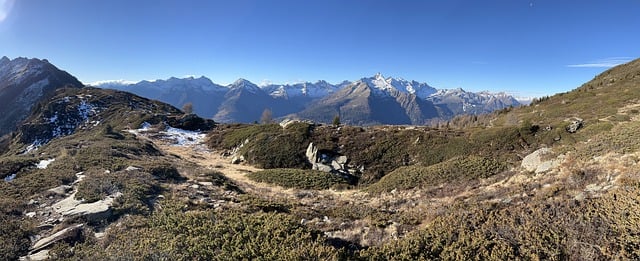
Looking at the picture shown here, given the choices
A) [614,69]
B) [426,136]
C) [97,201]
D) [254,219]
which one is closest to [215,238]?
[254,219]

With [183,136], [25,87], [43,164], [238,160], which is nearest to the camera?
[43,164]

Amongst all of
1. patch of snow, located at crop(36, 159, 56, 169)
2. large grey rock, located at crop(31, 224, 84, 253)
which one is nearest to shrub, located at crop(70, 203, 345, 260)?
large grey rock, located at crop(31, 224, 84, 253)

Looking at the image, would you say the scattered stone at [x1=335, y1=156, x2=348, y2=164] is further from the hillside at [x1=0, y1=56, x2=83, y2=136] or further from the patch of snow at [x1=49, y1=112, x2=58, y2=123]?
the hillside at [x1=0, y1=56, x2=83, y2=136]

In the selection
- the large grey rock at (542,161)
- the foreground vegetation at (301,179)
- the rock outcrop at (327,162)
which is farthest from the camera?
the rock outcrop at (327,162)

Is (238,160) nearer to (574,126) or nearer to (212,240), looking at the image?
(212,240)

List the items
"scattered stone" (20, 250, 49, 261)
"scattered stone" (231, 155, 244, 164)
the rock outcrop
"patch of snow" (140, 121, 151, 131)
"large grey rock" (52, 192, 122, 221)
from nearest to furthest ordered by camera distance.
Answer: "scattered stone" (20, 250, 49, 261), "large grey rock" (52, 192, 122, 221), the rock outcrop, "scattered stone" (231, 155, 244, 164), "patch of snow" (140, 121, 151, 131)

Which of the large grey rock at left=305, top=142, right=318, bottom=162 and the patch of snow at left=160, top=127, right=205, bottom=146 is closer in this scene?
the large grey rock at left=305, top=142, right=318, bottom=162

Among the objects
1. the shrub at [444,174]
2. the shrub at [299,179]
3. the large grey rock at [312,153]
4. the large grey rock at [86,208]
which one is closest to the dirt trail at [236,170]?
the shrub at [299,179]

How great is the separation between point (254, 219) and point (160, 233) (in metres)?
3.54

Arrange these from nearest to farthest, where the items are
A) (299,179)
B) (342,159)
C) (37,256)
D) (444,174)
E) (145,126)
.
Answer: (37,256)
(444,174)
(299,179)
(342,159)
(145,126)

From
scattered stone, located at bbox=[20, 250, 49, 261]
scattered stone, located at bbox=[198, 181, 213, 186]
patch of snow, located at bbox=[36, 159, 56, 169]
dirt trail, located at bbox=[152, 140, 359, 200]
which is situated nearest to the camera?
scattered stone, located at bbox=[20, 250, 49, 261]

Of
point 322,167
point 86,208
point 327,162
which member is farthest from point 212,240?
point 327,162

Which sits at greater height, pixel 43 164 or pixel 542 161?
pixel 542 161

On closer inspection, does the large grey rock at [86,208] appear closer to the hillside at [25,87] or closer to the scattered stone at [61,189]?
the scattered stone at [61,189]
